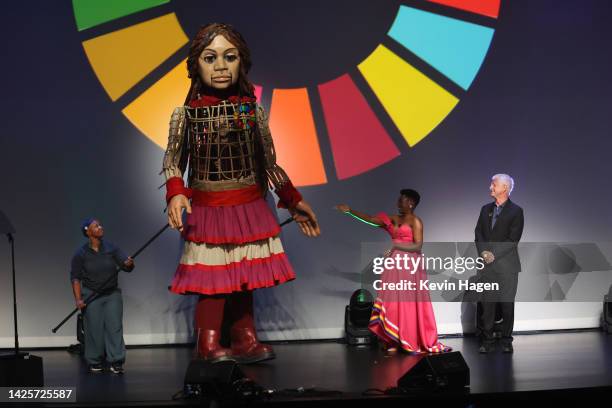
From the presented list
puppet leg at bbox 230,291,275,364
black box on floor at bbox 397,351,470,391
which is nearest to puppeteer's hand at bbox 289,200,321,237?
puppet leg at bbox 230,291,275,364

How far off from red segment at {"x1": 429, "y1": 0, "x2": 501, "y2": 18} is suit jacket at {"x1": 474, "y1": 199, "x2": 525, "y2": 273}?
1.53 m

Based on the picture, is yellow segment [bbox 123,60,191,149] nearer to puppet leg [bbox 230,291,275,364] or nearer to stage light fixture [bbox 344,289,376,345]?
stage light fixture [bbox 344,289,376,345]

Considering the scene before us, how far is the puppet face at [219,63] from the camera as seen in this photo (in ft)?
16.2

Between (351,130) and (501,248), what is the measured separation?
1.42 meters

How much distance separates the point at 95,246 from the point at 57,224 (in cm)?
100

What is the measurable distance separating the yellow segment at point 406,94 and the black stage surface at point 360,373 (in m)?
1.68

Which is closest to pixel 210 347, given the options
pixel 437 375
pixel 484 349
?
pixel 437 375

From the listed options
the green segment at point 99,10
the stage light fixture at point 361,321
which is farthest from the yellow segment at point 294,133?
the green segment at point 99,10

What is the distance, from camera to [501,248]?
6656 millimetres

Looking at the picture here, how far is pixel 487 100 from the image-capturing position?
7.25m

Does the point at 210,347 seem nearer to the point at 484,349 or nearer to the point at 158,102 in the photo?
the point at 484,349

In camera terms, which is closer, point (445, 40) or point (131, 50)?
point (131, 50)

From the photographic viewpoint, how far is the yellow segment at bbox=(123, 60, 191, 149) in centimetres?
674

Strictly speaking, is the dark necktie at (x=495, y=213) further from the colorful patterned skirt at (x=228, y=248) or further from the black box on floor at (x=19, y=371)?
the black box on floor at (x=19, y=371)
